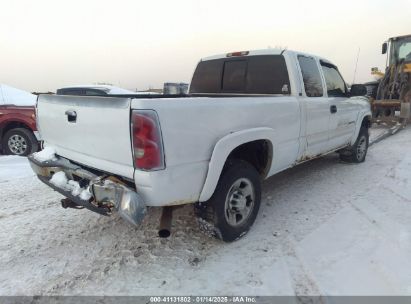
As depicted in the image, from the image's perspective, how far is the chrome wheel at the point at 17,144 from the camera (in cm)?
771

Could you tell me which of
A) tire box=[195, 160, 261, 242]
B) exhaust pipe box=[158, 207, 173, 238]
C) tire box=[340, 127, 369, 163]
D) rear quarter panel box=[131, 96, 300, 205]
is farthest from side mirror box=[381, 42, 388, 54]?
exhaust pipe box=[158, 207, 173, 238]

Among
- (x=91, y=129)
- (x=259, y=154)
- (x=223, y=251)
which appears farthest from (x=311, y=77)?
(x=91, y=129)

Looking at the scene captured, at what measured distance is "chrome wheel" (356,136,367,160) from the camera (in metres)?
6.66

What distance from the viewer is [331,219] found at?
3980 mm

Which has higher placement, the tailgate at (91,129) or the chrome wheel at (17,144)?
the tailgate at (91,129)

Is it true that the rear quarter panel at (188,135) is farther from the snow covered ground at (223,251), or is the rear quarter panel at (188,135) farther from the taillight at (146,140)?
the snow covered ground at (223,251)

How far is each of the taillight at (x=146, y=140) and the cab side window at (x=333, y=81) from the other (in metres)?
3.43

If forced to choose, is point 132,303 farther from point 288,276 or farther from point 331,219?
point 331,219

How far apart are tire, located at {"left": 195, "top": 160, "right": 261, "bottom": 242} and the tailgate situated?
2.91 feet

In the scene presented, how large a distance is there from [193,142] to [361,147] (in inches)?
202

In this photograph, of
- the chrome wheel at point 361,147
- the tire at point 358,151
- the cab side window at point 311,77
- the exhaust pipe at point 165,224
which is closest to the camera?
the exhaust pipe at point 165,224

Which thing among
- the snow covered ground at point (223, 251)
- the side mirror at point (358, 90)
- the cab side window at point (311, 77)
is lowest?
the snow covered ground at point (223, 251)

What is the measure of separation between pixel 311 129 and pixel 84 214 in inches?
123

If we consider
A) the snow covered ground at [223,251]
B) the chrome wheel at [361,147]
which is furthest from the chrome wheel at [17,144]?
the chrome wheel at [361,147]
